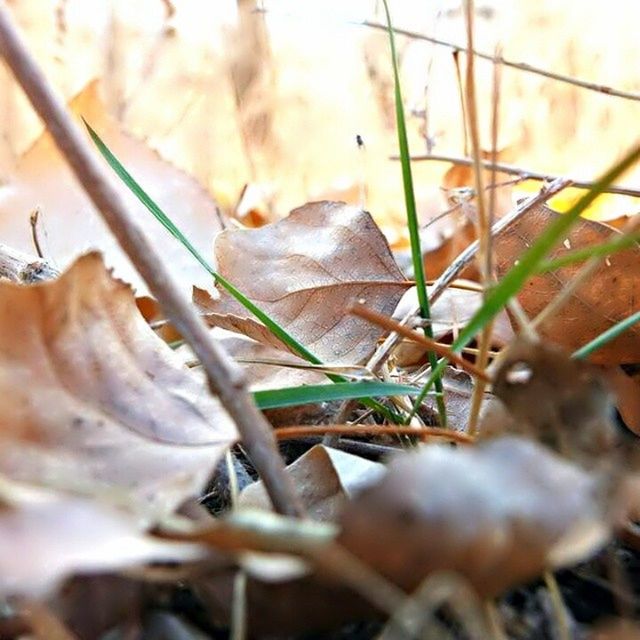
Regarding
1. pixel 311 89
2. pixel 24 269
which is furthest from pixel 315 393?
pixel 311 89

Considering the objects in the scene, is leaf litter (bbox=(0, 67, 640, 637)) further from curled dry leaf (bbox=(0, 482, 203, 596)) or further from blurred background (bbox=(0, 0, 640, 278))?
blurred background (bbox=(0, 0, 640, 278))

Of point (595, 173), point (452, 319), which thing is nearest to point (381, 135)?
point (595, 173)

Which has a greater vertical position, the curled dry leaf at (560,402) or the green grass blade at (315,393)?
the curled dry leaf at (560,402)

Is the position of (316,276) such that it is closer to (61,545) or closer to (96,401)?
(96,401)

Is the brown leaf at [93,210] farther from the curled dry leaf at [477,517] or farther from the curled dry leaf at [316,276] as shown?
the curled dry leaf at [477,517]

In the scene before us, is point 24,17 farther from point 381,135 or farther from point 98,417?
point 98,417

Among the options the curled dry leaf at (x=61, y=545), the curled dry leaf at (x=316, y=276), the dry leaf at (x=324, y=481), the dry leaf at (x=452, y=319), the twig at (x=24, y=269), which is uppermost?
the curled dry leaf at (x=61, y=545)

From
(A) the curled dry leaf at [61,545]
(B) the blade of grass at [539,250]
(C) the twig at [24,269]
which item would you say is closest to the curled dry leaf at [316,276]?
(C) the twig at [24,269]
